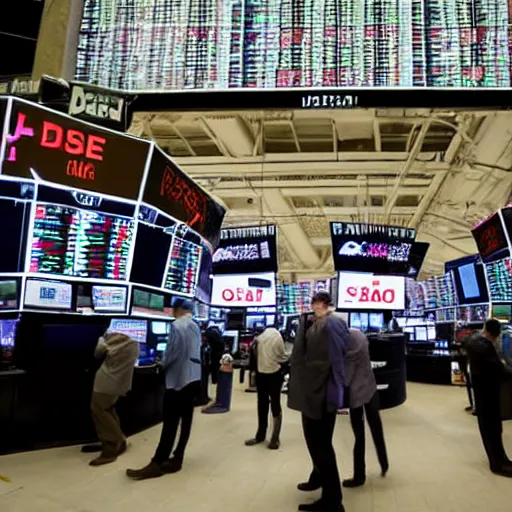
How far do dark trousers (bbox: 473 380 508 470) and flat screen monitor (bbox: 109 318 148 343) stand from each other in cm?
392

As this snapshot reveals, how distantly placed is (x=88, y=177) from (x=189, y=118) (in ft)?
12.1

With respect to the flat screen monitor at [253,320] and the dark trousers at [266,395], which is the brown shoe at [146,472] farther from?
the flat screen monitor at [253,320]

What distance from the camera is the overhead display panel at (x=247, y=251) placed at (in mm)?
10305

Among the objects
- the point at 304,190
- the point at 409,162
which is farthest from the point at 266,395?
the point at 304,190

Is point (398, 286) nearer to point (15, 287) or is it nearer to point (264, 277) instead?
point (264, 277)

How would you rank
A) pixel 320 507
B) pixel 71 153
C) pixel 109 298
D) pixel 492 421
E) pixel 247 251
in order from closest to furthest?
pixel 320 507, pixel 492 421, pixel 71 153, pixel 109 298, pixel 247 251

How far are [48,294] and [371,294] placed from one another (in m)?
5.25

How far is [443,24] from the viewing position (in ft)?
11.5

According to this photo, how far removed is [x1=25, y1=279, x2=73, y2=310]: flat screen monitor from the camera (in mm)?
5234

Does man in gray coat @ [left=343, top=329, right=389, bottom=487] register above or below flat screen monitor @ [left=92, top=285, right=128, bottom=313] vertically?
below

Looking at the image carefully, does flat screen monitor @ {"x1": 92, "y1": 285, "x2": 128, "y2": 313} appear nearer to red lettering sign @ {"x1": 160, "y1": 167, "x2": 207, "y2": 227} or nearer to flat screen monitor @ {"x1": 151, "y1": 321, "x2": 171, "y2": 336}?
flat screen monitor @ {"x1": 151, "y1": 321, "x2": 171, "y2": 336}

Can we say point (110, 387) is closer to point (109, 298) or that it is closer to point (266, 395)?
point (109, 298)

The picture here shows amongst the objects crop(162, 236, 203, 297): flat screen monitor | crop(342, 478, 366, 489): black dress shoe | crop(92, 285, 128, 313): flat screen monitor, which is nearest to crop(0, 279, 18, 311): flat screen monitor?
crop(92, 285, 128, 313): flat screen monitor

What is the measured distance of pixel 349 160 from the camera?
10289mm
